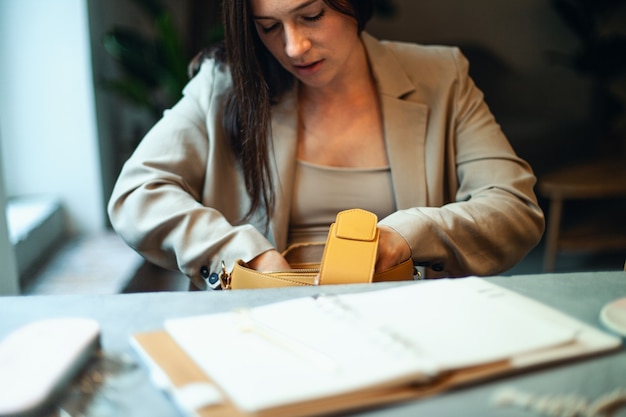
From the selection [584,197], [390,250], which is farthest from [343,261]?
[584,197]

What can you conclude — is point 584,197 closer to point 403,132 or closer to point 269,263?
point 403,132

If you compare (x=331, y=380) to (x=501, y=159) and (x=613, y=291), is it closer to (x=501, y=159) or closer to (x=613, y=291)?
(x=613, y=291)

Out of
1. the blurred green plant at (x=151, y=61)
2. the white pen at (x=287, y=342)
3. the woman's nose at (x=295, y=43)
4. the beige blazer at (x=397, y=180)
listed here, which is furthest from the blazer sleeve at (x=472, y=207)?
the blurred green plant at (x=151, y=61)

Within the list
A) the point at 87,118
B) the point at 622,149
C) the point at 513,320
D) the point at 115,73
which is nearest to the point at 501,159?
the point at 513,320

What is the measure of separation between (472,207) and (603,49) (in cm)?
295

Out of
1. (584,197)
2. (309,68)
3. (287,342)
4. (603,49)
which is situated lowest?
(584,197)

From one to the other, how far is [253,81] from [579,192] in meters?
1.94

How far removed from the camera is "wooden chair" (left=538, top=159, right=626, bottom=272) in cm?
272

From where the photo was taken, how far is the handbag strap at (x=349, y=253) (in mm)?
820

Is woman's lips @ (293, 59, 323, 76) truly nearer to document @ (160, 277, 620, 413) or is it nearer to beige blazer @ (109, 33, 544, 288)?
beige blazer @ (109, 33, 544, 288)

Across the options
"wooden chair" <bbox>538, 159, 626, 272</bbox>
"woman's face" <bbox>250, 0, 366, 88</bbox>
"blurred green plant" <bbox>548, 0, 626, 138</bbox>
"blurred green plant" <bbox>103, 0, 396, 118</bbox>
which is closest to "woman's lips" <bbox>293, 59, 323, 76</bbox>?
"woman's face" <bbox>250, 0, 366, 88</bbox>

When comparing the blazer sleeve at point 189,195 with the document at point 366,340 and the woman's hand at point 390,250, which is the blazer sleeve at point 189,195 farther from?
the document at point 366,340

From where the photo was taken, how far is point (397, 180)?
1222mm

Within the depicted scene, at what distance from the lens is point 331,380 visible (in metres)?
0.51
